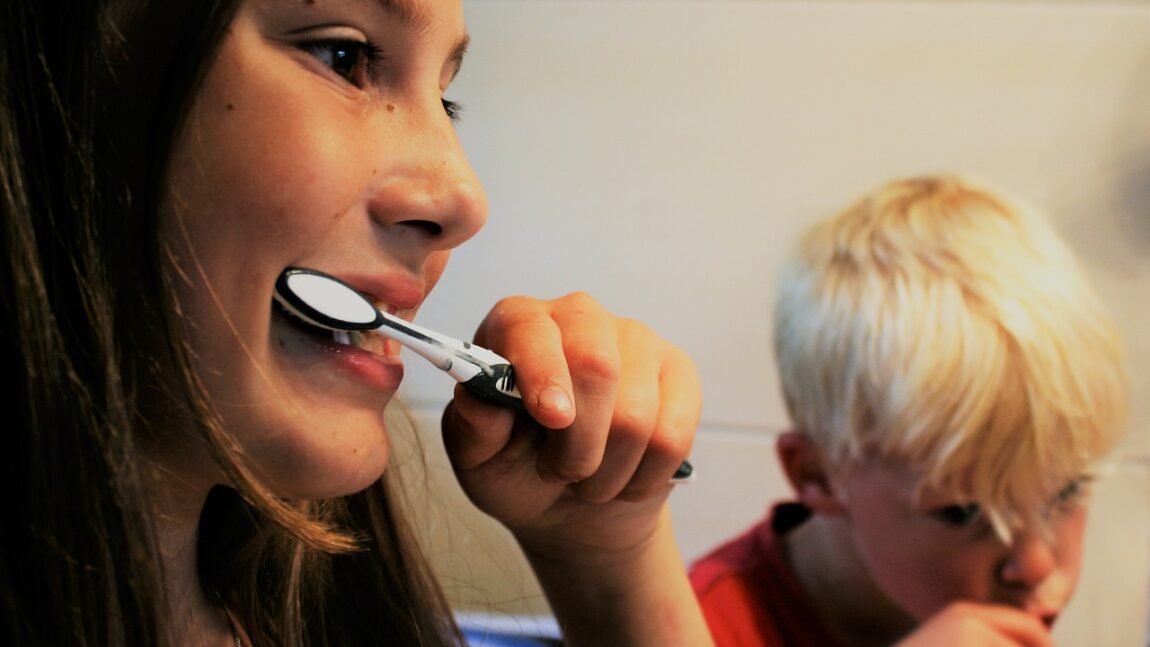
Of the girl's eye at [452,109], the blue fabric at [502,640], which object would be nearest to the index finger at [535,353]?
the girl's eye at [452,109]

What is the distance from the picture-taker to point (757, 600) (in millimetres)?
897

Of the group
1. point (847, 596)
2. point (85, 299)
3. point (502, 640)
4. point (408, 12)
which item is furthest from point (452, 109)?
point (847, 596)

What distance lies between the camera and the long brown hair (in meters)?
0.34

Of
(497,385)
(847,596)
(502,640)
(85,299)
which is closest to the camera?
(85,299)

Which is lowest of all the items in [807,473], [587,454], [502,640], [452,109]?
[502,640]

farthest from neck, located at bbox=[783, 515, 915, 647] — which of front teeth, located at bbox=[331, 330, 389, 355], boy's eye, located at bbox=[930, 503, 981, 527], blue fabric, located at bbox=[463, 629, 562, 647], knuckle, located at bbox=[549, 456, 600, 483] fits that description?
front teeth, located at bbox=[331, 330, 389, 355]

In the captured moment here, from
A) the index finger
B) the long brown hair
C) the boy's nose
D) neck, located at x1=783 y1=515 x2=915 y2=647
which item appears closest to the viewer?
the long brown hair

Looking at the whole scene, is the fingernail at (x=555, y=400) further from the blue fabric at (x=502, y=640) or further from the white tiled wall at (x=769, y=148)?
the white tiled wall at (x=769, y=148)

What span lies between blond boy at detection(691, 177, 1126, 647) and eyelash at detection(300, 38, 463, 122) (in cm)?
→ 56

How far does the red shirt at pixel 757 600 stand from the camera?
2.86 ft

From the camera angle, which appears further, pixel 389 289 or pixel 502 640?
pixel 502 640

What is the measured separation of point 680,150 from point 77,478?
0.77 m

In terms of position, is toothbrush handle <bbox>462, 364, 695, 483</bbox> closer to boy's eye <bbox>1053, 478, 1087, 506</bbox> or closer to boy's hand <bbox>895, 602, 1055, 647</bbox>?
boy's hand <bbox>895, 602, 1055, 647</bbox>

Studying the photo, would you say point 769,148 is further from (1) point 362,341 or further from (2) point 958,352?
(1) point 362,341
